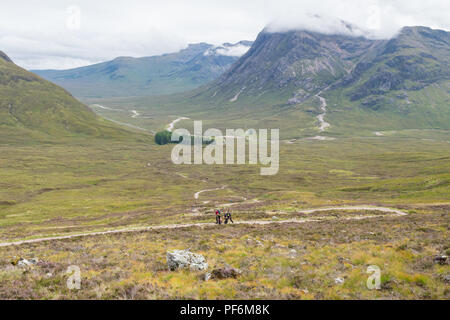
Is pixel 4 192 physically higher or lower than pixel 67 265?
lower

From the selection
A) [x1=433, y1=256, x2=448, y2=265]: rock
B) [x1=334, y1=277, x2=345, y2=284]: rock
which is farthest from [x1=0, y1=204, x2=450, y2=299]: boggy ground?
[x1=433, y1=256, x2=448, y2=265]: rock

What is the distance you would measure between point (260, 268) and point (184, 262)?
514cm

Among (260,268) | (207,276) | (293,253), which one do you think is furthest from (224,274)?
(293,253)

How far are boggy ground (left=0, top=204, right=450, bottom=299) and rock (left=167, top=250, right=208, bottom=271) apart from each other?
70 centimetres

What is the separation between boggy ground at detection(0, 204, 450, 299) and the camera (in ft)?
50.1

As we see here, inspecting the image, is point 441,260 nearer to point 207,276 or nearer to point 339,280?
point 339,280

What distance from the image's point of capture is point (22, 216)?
78.7m

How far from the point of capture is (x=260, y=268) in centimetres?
1975

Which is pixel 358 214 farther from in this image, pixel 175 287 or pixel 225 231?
pixel 175 287

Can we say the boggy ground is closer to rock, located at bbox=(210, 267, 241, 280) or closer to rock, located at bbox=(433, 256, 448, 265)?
rock, located at bbox=(433, 256, 448, 265)
